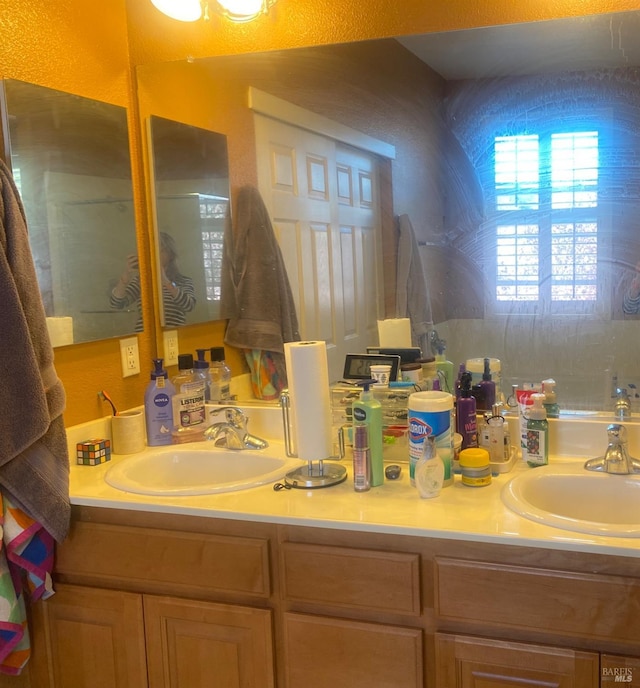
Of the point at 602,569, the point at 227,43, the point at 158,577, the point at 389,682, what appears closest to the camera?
the point at 602,569

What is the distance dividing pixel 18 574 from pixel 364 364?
1032mm

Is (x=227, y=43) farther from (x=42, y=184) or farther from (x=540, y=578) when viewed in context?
(x=540, y=578)

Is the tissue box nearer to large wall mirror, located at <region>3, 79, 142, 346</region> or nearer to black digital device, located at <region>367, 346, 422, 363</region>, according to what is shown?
large wall mirror, located at <region>3, 79, 142, 346</region>

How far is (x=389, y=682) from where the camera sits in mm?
1459

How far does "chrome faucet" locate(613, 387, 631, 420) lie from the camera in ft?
5.78

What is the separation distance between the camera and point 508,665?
54.0 inches

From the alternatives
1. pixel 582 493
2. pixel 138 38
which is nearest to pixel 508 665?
pixel 582 493

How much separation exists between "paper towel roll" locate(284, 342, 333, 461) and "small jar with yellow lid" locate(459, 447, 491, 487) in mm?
333

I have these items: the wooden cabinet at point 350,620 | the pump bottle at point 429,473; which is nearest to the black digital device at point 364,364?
the pump bottle at point 429,473

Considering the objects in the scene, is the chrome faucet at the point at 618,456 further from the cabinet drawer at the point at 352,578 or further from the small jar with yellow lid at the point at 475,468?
the cabinet drawer at the point at 352,578

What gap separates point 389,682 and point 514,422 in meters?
0.74

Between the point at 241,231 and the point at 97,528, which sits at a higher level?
the point at 241,231

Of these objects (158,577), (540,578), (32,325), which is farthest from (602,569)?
(32,325)

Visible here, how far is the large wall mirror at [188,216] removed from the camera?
2184 millimetres
